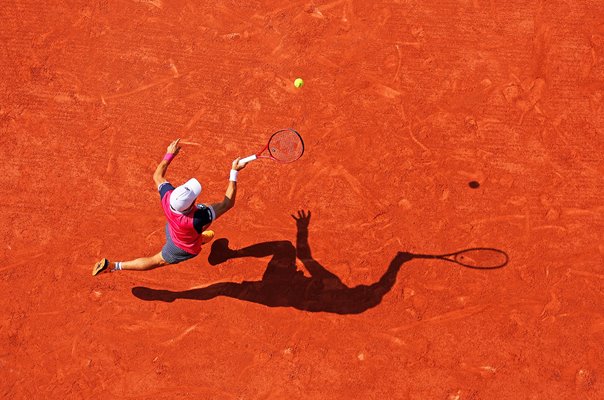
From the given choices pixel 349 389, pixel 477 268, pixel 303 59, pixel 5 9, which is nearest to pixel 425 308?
pixel 477 268

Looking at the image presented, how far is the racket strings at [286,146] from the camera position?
700 centimetres

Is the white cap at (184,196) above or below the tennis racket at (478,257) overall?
above

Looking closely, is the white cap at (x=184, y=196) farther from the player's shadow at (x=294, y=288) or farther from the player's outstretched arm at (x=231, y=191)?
the player's shadow at (x=294, y=288)

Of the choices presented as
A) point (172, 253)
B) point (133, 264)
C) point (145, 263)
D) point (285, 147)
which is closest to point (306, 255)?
point (285, 147)

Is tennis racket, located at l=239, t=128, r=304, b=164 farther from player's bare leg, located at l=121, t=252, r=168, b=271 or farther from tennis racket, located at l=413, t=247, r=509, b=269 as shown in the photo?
tennis racket, located at l=413, t=247, r=509, b=269

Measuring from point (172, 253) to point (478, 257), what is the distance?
4.04m

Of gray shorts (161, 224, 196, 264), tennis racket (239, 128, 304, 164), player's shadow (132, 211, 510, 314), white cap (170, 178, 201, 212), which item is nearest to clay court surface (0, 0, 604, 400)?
player's shadow (132, 211, 510, 314)

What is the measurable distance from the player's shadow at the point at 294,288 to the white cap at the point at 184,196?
5.28ft

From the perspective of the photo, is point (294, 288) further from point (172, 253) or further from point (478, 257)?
point (478, 257)

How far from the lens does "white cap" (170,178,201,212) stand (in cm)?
559

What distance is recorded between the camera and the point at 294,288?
6.98 metres

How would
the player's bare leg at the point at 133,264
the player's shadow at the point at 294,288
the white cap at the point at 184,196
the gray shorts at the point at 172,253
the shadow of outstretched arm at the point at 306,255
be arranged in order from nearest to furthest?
the white cap at the point at 184,196, the gray shorts at the point at 172,253, the player's bare leg at the point at 133,264, the player's shadow at the point at 294,288, the shadow of outstretched arm at the point at 306,255

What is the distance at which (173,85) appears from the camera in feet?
25.7

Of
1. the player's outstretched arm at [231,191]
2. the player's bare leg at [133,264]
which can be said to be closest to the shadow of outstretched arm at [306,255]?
the player's outstretched arm at [231,191]
